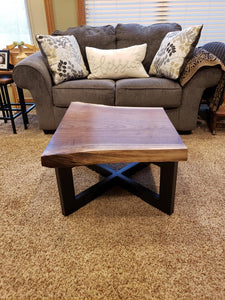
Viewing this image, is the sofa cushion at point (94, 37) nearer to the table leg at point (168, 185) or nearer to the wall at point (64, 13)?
the wall at point (64, 13)

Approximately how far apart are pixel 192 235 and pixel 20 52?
2.57 m

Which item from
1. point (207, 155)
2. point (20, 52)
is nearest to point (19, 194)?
point (207, 155)

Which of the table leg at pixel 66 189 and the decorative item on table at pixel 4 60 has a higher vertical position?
the decorative item on table at pixel 4 60

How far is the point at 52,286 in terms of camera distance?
1.00m

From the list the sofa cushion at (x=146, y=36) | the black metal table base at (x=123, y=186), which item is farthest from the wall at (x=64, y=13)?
the black metal table base at (x=123, y=186)

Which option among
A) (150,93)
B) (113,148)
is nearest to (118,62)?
(150,93)

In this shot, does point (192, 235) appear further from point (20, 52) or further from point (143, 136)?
point (20, 52)

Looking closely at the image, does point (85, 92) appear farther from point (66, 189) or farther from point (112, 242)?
point (112, 242)

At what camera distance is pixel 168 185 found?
51.0 inches

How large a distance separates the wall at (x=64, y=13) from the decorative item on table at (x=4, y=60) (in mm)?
902

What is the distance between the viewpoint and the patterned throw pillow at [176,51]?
6.87 ft

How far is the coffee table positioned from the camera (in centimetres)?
112

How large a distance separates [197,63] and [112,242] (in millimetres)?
1656

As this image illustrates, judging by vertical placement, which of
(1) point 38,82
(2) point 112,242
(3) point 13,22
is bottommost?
(2) point 112,242
